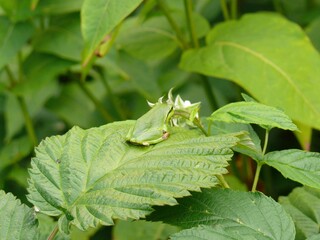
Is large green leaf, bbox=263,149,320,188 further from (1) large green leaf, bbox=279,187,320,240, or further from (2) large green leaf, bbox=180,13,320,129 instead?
(2) large green leaf, bbox=180,13,320,129

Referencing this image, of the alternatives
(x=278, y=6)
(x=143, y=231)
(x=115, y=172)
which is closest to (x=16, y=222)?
(x=115, y=172)

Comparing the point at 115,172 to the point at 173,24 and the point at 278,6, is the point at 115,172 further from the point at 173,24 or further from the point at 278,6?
the point at 278,6

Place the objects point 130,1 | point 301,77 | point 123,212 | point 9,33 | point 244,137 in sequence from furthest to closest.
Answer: point 9,33 → point 301,77 → point 130,1 → point 244,137 → point 123,212

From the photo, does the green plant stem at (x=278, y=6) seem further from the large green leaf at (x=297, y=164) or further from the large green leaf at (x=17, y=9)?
the large green leaf at (x=297, y=164)

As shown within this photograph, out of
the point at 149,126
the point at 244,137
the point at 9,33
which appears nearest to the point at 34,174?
the point at 149,126

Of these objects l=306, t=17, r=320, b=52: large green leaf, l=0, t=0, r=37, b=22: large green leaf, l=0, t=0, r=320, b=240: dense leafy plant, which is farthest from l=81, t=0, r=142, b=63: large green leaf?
l=306, t=17, r=320, b=52: large green leaf

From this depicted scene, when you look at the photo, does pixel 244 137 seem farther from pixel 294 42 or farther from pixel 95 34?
pixel 294 42
